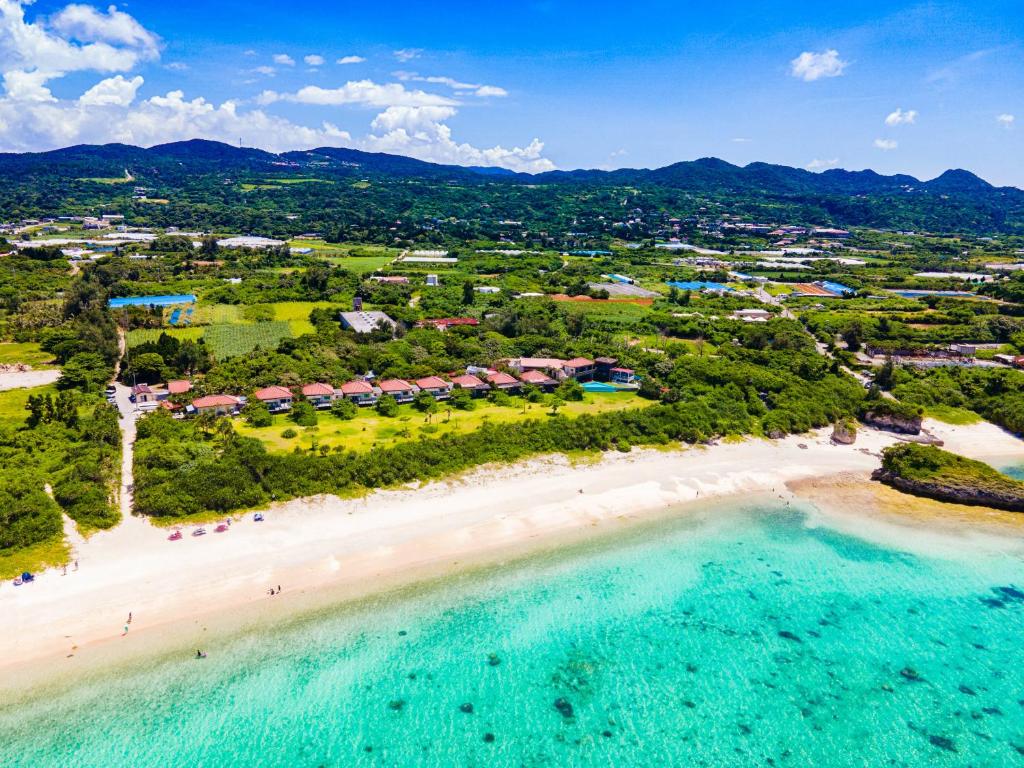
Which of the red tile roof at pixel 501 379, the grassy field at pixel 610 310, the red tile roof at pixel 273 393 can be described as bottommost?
the grassy field at pixel 610 310

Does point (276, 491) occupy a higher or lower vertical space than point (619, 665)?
higher

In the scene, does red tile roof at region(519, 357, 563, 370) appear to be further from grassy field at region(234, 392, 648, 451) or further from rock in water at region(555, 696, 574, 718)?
rock in water at region(555, 696, 574, 718)

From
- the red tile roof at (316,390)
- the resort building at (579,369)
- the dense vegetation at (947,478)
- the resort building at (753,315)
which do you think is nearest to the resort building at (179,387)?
the red tile roof at (316,390)

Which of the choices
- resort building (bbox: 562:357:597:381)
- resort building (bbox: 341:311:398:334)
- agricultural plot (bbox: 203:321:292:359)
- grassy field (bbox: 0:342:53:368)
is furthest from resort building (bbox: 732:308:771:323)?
grassy field (bbox: 0:342:53:368)

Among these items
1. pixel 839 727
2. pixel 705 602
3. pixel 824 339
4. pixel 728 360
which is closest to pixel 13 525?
pixel 705 602

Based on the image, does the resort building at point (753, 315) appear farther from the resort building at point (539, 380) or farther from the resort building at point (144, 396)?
the resort building at point (144, 396)

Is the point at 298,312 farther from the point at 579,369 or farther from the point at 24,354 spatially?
the point at 579,369

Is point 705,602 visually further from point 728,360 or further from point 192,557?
point 728,360
